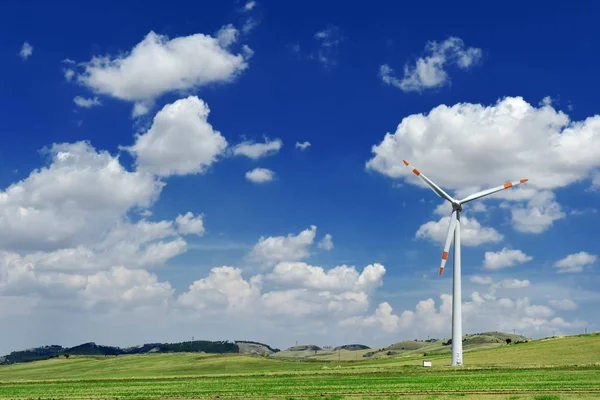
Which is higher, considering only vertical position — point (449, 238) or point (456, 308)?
point (449, 238)

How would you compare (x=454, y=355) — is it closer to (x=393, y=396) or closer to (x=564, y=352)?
(x=564, y=352)

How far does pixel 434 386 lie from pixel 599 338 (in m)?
122

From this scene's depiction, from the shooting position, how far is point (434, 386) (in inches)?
2842

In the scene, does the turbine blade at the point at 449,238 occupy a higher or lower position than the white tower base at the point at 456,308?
higher

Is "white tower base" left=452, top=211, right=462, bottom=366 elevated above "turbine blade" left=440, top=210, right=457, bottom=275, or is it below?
below

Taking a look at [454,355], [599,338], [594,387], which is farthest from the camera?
[599,338]

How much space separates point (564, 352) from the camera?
488 ft

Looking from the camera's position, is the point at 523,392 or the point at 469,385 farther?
the point at 469,385

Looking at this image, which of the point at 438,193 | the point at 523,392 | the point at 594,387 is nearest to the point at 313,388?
the point at 523,392

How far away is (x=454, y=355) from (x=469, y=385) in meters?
59.3

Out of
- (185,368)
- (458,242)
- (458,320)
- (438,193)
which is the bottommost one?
(185,368)

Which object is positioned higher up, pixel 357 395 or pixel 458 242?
pixel 458 242

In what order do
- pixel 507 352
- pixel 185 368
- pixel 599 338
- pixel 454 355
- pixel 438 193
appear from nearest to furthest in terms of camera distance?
1. pixel 454 355
2. pixel 438 193
3. pixel 507 352
4. pixel 599 338
5. pixel 185 368

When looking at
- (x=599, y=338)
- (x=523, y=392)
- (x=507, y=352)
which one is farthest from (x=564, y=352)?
(x=523, y=392)
